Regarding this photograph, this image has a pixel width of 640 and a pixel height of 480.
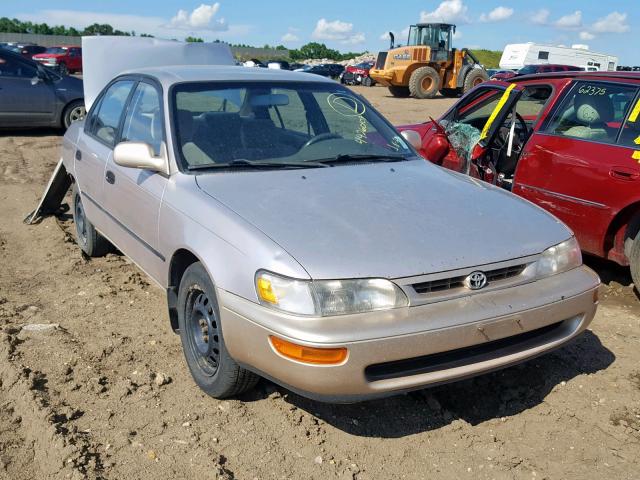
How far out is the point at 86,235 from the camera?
5555mm

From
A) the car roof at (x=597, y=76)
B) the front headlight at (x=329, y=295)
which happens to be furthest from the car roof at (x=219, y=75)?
the car roof at (x=597, y=76)

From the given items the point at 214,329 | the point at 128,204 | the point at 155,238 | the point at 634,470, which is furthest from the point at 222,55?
the point at 634,470

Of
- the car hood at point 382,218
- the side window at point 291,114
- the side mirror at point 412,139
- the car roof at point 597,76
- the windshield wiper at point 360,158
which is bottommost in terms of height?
the car hood at point 382,218

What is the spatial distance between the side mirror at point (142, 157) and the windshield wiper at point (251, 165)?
17 centimetres

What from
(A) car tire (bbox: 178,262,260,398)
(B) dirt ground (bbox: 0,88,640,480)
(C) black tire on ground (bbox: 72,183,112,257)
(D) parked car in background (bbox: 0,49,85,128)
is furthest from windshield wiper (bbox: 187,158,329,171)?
(D) parked car in background (bbox: 0,49,85,128)

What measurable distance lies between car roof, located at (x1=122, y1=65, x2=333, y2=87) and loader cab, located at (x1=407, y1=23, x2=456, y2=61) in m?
22.4

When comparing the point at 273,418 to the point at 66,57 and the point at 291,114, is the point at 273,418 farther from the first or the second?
the point at 66,57

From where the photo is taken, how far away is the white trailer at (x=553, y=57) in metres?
43.6

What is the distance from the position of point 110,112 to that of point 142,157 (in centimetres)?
144

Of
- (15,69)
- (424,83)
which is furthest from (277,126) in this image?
(424,83)

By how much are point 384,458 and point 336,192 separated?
135cm

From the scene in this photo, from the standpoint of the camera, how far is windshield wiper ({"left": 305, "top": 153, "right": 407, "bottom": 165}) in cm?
397

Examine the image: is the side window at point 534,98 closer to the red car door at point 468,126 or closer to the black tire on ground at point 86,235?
the red car door at point 468,126

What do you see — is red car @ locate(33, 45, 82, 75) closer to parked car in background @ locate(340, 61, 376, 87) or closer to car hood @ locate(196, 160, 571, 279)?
parked car in background @ locate(340, 61, 376, 87)
